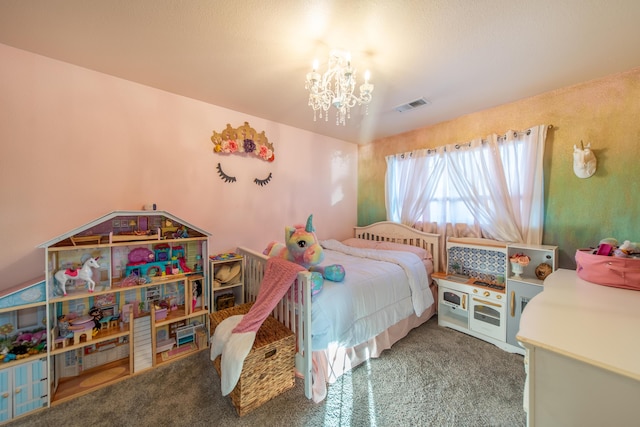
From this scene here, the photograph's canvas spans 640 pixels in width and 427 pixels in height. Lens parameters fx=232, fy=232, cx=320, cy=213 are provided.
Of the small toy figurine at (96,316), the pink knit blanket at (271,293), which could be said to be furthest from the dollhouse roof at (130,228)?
the pink knit blanket at (271,293)

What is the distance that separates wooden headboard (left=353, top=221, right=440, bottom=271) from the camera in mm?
3094

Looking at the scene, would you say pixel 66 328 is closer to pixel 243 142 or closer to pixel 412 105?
pixel 243 142

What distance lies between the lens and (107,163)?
2.09 m

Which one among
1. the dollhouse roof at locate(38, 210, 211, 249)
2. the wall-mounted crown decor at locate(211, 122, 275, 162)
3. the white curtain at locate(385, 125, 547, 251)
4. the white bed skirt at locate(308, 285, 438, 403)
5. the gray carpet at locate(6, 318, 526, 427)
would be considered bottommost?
the gray carpet at locate(6, 318, 526, 427)

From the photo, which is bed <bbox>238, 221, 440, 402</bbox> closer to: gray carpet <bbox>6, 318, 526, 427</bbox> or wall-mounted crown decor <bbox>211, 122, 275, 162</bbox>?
gray carpet <bbox>6, 318, 526, 427</bbox>

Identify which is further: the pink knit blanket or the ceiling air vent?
the ceiling air vent

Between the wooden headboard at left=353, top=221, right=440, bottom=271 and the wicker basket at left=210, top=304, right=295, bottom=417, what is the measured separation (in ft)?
7.18

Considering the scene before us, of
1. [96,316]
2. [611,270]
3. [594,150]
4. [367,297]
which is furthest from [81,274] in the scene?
[594,150]

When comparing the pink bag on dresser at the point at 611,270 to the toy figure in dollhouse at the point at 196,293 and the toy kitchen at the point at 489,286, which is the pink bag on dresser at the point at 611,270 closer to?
the toy kitchen at the point at 489,286

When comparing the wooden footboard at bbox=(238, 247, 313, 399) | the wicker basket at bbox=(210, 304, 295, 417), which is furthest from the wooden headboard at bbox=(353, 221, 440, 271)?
the wicker basket at bbox=(210, 304, 295, 417)

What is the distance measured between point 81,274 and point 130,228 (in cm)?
49

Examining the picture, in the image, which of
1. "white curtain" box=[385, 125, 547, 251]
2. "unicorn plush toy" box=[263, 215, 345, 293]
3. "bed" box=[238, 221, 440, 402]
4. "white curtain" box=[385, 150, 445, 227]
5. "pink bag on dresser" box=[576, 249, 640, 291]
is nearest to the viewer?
"pink bag on dresser" box=[576, 249, 640, 291]

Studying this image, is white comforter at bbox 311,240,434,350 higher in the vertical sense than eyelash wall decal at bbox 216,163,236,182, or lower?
lower

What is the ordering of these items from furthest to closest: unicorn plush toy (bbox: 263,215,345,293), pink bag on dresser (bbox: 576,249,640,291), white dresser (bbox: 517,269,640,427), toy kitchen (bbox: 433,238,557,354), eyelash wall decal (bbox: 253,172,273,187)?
eyelash wall decal (bbox: 253,172,273,187) < toy kitchen (bbox: 433,238,557,354) < unicorn plush toy (bbox: 263,215,345,293) < pink bag on dresser (bbox: 576,249,640,291) < white dresser (bbox: 517,269,640,427)
